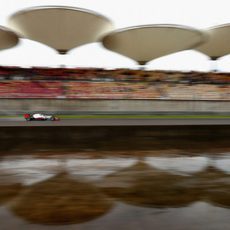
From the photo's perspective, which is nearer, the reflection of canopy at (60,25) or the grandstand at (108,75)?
the grandstand at (108,75)

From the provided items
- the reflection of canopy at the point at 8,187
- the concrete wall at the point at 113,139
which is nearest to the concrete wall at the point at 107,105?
the concrete wall at the point at 113,139

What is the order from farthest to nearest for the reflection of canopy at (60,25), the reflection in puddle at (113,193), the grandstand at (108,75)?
the reflection of canopy at (60,25) < the grandstand at (108,75) < the reflection in puddle at (113,193)

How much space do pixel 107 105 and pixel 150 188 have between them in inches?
675

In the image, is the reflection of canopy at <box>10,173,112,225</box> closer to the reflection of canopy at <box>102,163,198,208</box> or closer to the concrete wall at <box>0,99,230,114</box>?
the reflection of canopy at <box>102,163,198,208</box>

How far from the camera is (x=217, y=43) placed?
46.2 metres

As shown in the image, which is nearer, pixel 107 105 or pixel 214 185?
pixel 214 185

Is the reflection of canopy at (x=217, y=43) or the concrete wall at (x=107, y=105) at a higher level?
the reflection of canopy at (x=217, y=43)

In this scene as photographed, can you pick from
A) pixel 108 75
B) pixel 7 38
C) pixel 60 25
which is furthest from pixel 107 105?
pixel 7 38

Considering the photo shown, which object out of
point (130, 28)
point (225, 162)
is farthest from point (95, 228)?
point (130, 28)

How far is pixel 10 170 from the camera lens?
17.3 ft

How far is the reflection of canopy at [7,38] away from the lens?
39925 mm

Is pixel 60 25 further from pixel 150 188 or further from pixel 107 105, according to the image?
pixel 150 188

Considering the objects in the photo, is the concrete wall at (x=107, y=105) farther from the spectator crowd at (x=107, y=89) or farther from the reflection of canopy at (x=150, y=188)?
the reflection of canopy at (x=150, y=188)

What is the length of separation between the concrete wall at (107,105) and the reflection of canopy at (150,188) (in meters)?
14.1
